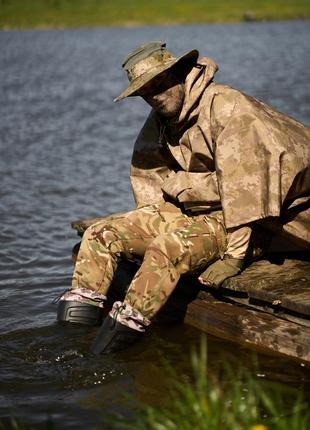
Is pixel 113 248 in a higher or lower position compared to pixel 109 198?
higher

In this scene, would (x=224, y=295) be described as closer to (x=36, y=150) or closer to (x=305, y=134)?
(x=305, y=134)

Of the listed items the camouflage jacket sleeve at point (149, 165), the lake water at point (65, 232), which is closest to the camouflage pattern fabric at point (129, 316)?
the lake water at point (65, 232)

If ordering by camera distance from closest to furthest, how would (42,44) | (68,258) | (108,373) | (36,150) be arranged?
1. (108,373)
2. (68,258)
3. (36,150)
4. (42,44)

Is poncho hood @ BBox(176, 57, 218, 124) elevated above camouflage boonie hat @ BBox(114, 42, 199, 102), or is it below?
below

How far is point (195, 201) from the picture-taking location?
22.5 ft

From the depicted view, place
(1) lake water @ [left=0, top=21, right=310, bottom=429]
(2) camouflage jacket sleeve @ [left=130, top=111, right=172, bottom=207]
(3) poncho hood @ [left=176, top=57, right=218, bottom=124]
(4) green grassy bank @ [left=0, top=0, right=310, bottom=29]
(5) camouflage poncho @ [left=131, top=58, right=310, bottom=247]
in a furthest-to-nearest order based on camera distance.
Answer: (4) green grassy bank @ [left=0, top=0, right=310, bottom=29]
(2) camouflage jacket sleeve @ [left=130, top=111, right=172, bottom=207]
(3) poncho hood @ [left=176, top=57, right=218, bottom=124]
(5) camouflage poncho @ [left=131, top=58, right=310, bottom=247]
(1) lake water @ [left=0, top=21, right=310, bottom=429]

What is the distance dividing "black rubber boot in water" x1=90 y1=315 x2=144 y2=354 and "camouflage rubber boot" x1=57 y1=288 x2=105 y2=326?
37 centimetres

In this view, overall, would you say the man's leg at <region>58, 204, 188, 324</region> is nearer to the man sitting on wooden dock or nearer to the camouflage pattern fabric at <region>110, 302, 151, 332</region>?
the man sitting on wooden dock

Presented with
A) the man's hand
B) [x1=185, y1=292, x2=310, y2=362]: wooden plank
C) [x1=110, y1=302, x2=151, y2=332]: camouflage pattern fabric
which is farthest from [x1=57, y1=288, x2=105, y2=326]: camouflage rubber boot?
the man's hand

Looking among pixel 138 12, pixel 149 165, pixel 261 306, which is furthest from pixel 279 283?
pixel 138 12

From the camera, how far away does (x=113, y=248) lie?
687 cm

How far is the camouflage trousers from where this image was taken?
6.32m

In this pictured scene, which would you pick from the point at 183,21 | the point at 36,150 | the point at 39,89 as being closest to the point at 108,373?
the point at 36,150

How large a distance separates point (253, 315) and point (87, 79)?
27.2 metres
